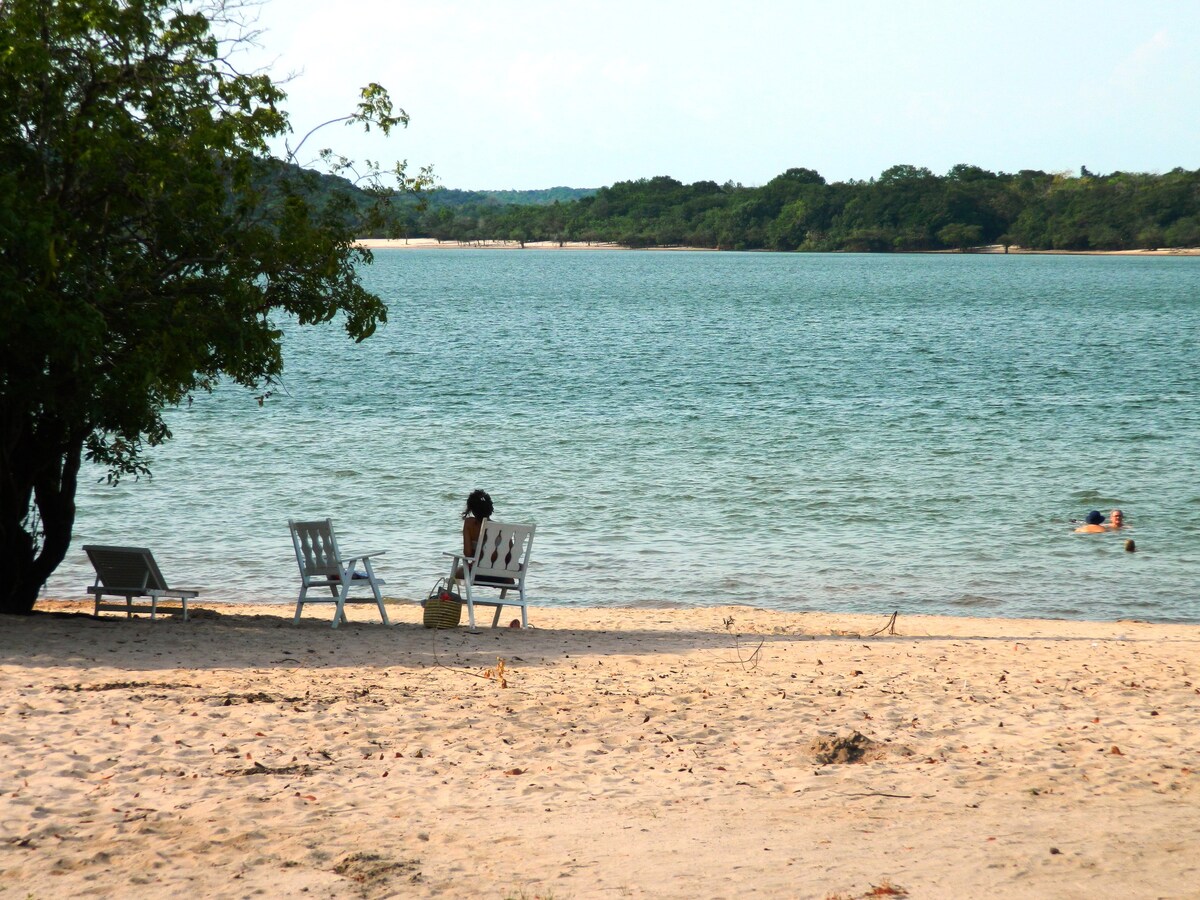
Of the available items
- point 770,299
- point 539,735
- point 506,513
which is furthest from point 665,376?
point 770,299

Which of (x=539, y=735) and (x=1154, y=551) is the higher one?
(x=539, y=735)

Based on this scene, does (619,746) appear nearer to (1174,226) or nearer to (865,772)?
(865,772)

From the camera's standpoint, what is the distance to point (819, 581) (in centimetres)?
1560

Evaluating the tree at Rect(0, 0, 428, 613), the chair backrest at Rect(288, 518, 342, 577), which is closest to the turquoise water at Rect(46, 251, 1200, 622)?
the chair backrest at Rect(288, 518, 342, 577)

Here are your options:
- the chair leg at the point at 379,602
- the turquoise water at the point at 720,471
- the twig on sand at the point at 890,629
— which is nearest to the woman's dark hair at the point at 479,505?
the chair leg at the point at 379,602

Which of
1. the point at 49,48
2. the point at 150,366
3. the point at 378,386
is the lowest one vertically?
the point at 378,386

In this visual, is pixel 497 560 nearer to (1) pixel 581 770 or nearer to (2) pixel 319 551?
(2) pixel 319 551

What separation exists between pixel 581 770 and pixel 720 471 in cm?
1788

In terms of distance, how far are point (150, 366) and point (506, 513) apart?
11199 millimetres

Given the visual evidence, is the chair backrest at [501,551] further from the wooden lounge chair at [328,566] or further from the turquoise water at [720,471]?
the turquoise water at [720,471]

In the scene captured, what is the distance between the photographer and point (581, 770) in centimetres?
632

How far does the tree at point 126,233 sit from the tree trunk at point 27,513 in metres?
0.02

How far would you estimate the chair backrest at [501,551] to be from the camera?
10.7 metres

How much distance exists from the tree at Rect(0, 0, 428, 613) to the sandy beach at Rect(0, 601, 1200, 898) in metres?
1.72
